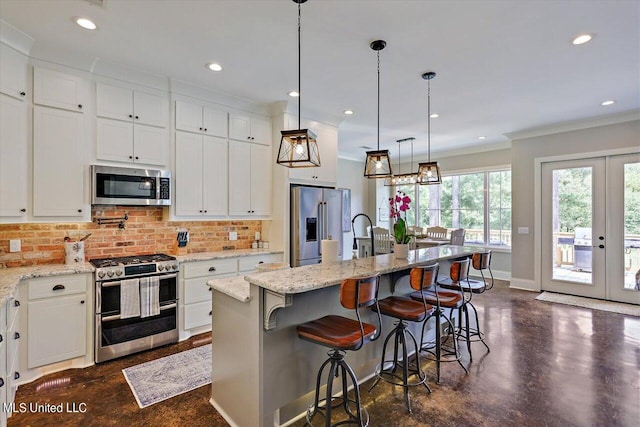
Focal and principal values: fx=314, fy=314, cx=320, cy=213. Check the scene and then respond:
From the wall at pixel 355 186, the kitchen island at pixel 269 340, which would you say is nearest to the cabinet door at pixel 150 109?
the kitchen island at pixel 269 340

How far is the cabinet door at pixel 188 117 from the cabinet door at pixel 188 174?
0.08 m

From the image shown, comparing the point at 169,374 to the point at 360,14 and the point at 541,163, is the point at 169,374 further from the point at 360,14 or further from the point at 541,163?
the point at 541,163

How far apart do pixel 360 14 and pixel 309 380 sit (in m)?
2.70

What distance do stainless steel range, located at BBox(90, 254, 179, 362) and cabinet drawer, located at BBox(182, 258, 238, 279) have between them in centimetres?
16

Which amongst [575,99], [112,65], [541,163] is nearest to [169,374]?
[112,65]

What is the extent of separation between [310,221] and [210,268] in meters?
1.47

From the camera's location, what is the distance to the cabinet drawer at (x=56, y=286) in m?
2.67

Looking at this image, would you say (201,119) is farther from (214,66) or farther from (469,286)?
(469,286)

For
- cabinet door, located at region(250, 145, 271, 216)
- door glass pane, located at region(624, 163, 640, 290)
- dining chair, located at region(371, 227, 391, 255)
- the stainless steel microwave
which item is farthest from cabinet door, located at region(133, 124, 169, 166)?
door glass pane, located at region(624, 163, 640, 290)

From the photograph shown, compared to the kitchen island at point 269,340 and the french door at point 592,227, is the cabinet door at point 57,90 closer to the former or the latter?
the kitchen island at point 269,340

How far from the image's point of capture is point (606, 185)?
4930mm

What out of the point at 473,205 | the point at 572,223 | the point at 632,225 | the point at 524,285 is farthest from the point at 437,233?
the point at 632,225

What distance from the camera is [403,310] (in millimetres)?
2449

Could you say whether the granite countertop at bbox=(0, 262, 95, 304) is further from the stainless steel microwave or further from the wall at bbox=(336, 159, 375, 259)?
the wall at bbox=(336, 159, 375, 259)
